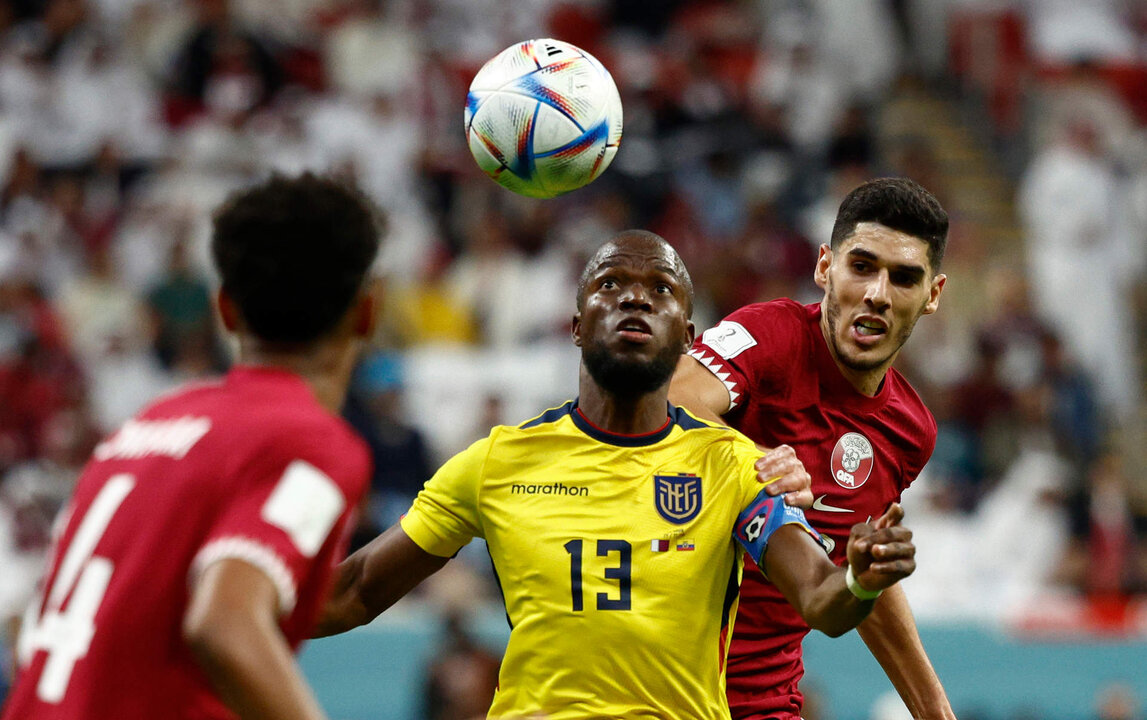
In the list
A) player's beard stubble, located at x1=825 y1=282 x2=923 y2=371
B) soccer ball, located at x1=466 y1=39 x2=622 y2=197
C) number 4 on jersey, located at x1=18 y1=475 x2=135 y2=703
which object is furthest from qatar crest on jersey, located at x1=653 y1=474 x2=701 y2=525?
number 4 on jersey, located at x1=18 y1=475 x2=135 y2=703

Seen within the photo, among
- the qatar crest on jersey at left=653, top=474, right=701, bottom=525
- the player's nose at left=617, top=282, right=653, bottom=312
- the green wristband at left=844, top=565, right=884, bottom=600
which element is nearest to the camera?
the green wristband at left=844, top=565, right=884, bottom=600

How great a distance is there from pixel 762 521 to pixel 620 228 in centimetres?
919

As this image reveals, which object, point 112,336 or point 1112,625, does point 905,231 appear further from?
point 112,336

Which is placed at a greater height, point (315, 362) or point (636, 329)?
point (636, 329)

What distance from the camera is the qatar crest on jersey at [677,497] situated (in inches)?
177

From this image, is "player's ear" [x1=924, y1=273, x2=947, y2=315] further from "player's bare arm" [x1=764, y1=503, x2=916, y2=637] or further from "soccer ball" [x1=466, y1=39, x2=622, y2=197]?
"player's bare arm" [x1=764, y1=503, x2=916, y2=637]

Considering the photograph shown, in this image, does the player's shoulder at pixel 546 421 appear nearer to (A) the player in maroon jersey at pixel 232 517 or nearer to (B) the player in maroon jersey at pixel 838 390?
(B) the player in maroon jersey at pixel 838 390

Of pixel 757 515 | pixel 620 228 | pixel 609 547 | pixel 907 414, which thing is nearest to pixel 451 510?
pixel 609 547

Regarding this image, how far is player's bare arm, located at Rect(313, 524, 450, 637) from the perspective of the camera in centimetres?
469

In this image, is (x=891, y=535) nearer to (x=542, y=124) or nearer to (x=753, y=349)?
(x=753, y=349)

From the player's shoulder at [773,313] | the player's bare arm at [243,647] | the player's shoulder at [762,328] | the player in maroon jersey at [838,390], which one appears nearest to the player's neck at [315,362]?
the player's bare arm at [243,647]

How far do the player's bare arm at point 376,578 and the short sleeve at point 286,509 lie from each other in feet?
5.54

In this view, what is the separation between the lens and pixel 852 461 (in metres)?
5.28

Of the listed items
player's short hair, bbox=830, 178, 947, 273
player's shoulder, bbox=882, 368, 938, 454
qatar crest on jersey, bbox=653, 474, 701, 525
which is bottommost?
qatar crest on jersey, bbox=653, 474, 701, 525
